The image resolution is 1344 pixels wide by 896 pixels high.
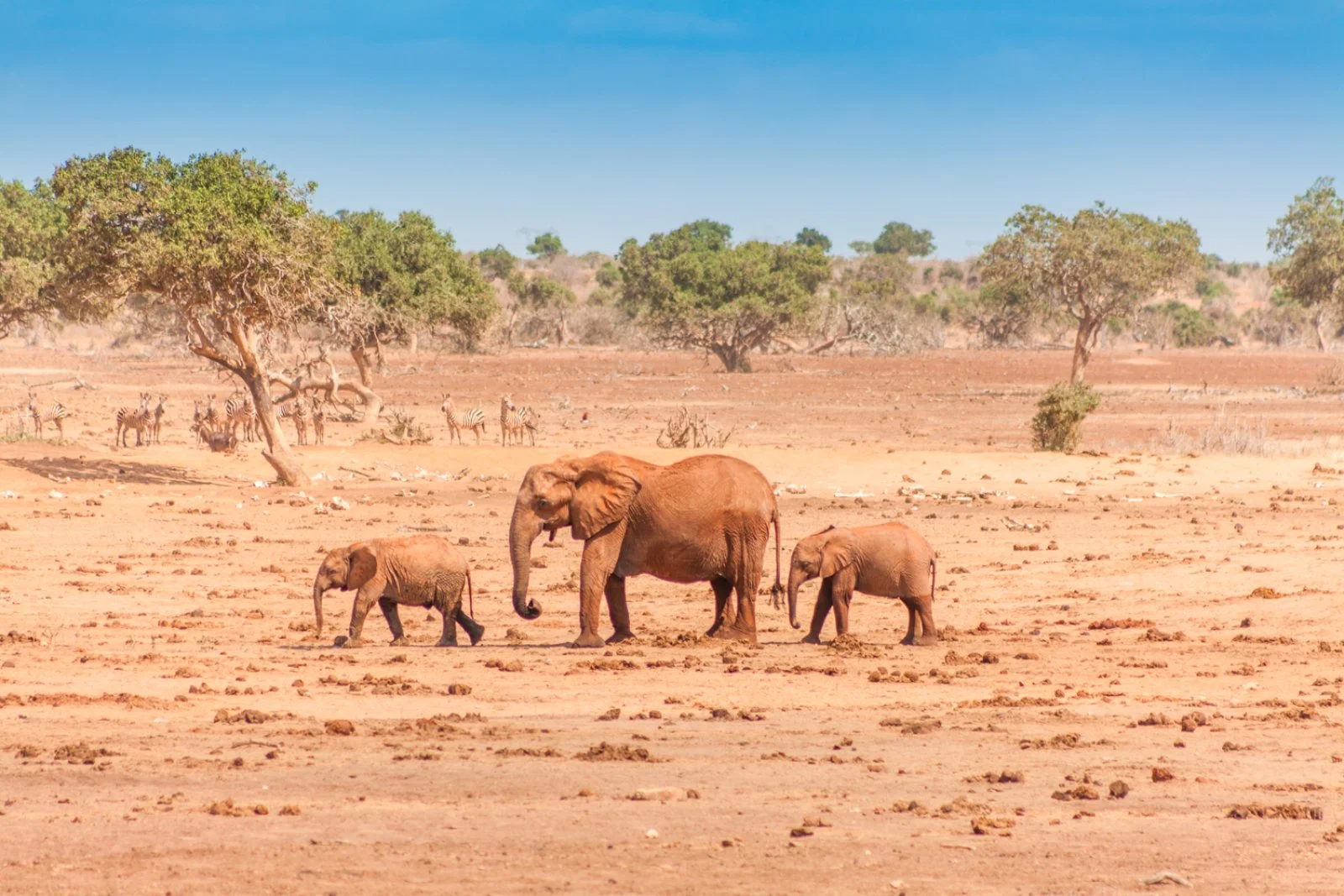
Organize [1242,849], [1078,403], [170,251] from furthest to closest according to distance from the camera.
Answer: [1078,403] → [170,251] → [1242,849]

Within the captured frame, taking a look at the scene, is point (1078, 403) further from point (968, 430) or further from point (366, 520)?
point (366, 520)

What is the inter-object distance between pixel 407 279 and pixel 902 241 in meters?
128

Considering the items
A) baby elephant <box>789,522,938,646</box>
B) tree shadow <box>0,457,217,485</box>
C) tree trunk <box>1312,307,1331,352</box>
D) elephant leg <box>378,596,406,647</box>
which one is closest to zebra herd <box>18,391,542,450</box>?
tree shadow <box>0,457,217,485</box>

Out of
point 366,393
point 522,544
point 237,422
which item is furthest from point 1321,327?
point 522,544

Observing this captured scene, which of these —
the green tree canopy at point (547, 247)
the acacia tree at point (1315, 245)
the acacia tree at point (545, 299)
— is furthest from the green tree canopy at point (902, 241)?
the acacia tree at point (1315, 245)

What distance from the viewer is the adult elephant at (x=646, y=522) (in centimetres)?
1347

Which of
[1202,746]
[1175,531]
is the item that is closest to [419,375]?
[1175,531]

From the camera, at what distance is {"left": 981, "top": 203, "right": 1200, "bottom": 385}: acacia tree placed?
174 ft

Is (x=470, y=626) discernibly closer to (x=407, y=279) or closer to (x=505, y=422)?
(x=505, y=422)

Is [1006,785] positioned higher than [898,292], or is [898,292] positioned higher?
[898,292]

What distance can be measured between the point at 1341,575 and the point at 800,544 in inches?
254

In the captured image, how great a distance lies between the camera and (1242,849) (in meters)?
7.82

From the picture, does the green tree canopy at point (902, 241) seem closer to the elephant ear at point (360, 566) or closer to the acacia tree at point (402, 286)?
the acacia tree at point (402, 286)

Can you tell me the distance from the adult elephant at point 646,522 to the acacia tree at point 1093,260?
40.4 m
